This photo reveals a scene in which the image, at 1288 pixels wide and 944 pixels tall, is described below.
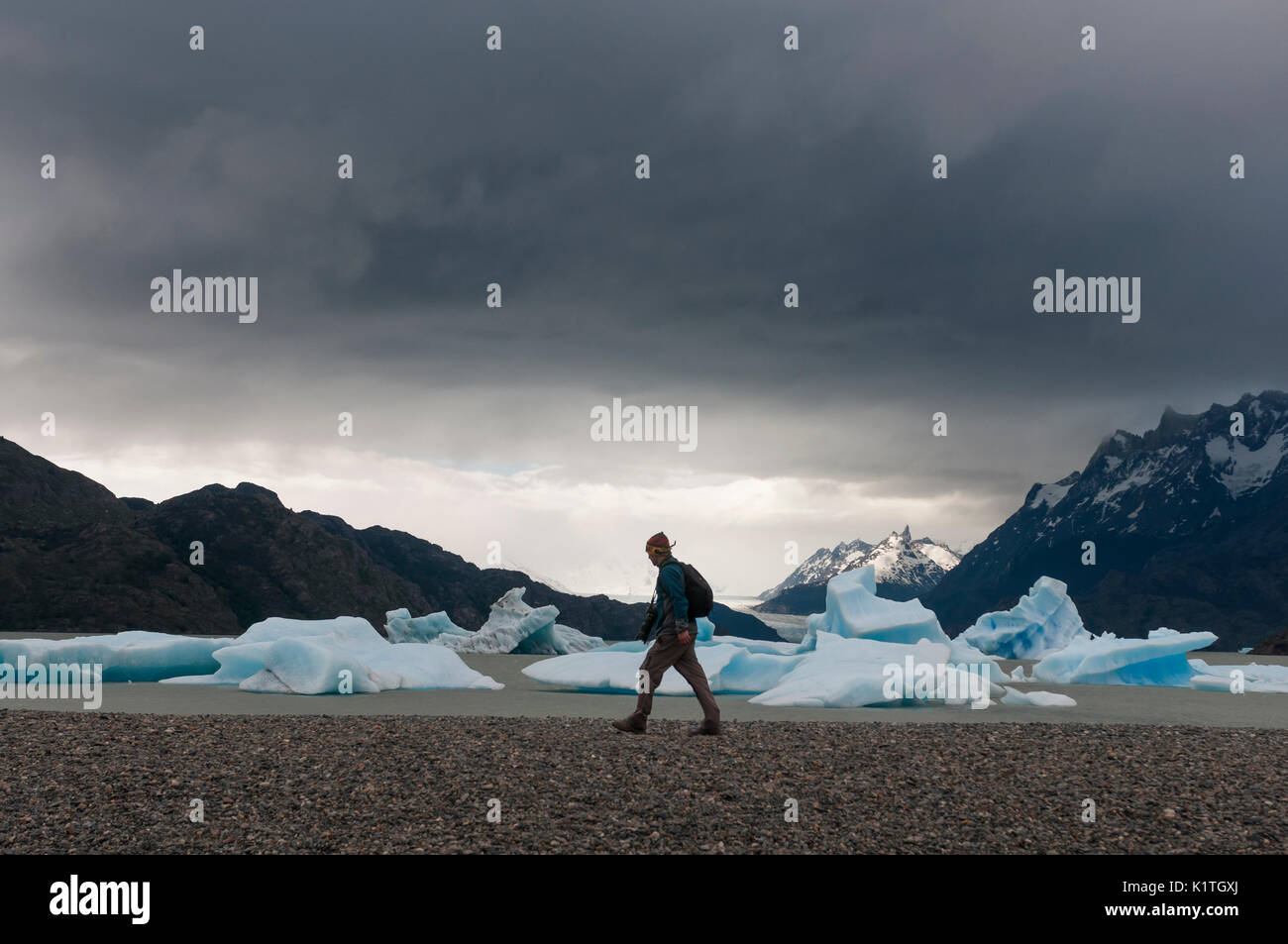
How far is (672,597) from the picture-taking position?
13.4m

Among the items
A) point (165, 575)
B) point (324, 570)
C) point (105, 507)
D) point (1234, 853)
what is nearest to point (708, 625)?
point (1234, 853)

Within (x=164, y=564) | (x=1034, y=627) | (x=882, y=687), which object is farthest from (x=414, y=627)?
(x=164, y=564)

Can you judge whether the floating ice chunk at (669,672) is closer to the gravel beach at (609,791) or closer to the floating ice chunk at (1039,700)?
the floating ice chunk at (1039,700)

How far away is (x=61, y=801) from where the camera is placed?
10055 millimetres

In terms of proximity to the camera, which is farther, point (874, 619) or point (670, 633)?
point (874, 619)

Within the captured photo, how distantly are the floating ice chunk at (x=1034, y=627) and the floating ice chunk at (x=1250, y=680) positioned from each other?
19.4 m

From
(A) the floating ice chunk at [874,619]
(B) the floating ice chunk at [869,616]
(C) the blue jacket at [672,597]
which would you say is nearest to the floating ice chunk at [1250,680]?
(A) the floating ice chunk at [874,619]

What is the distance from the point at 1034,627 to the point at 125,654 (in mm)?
44996

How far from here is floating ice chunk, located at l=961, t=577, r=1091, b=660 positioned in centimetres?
5466

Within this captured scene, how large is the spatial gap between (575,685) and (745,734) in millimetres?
10723

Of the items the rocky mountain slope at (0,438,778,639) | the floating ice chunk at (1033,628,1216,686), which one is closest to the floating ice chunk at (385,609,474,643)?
the floating ice chunk at (1033,628,1216,686)

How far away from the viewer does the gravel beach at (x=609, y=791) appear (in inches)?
368

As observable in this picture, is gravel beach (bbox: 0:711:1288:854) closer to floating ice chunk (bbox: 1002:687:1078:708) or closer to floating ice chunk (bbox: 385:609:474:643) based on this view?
floating ice chunk (bbox: 1002:687:1078:708)

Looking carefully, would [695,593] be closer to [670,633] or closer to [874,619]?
[670,633]
